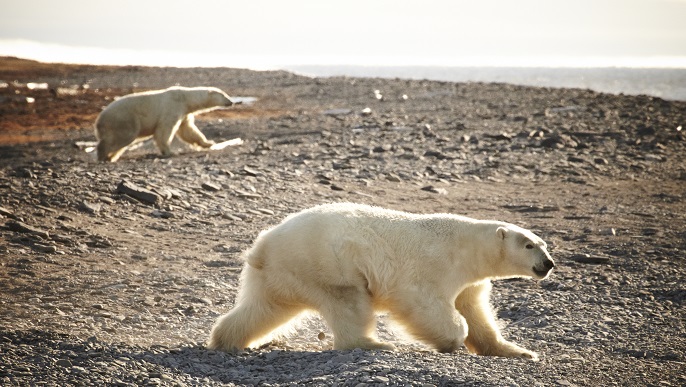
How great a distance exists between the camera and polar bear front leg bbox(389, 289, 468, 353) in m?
6.25

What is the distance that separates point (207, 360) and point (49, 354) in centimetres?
114

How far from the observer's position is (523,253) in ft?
21.8

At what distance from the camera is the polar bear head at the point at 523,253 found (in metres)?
6.64

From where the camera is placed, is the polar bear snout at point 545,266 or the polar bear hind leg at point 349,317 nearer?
the polar bear hind leg at point 349,317

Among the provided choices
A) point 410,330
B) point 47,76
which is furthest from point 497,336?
point 47,76

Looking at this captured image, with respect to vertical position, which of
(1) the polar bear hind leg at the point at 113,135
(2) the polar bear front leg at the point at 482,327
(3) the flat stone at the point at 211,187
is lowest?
(2) the polar bear front leg at the point at 482,327

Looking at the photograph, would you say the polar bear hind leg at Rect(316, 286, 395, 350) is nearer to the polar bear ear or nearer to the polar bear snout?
the polar bear ear

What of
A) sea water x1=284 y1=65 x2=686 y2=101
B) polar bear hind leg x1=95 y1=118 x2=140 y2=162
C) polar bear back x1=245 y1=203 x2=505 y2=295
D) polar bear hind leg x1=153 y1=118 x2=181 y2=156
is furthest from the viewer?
sea water x1=284 y1=65 x2=686 y2=101

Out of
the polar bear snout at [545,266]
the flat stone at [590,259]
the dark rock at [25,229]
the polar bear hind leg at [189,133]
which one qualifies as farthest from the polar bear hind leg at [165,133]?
the polar bear snout at [545,266]

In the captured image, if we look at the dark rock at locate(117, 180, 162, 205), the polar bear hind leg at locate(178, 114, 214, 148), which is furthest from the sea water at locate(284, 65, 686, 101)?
the dark rock at locate(117, 180, 162, 205)

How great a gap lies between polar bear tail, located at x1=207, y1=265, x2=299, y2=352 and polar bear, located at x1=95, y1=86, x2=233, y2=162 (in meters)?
11.0

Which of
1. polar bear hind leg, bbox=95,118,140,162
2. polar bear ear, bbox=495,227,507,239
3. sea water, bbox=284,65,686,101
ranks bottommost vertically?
polar bear hind leg, bbox=95,118,140,162

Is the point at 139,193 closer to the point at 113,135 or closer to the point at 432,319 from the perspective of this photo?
the point at 113,135

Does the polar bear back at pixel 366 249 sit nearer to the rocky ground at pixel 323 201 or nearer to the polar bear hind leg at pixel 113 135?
the rocky ground at pixel 323 201
